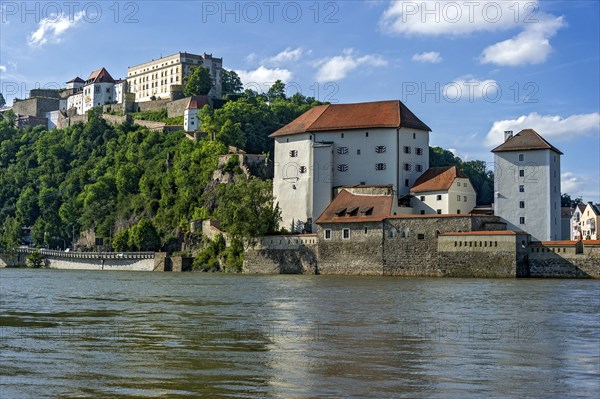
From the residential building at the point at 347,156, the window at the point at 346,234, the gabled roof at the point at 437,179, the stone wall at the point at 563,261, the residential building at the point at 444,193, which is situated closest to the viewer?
the stone wall at the point at 563,261

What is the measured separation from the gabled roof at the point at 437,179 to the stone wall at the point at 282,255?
8823 millimetres

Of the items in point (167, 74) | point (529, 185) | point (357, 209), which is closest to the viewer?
point (529, 185)

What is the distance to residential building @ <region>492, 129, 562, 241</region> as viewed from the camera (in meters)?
60.3

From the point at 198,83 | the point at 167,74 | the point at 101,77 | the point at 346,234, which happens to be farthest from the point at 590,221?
the point at 101,77

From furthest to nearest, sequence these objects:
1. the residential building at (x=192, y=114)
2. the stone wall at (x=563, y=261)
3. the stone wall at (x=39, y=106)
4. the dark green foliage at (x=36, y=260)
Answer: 1. the stone wall at (x=39, y=106)
2. the residential building at (x=192, y=114)
3. the dark green foliage at (x=36, y=260)
4. the stone wall at (x=563, y=261)

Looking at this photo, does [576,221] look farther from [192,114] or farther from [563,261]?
[563,261]

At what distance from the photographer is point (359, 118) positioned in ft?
228

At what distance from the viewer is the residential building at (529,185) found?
6031 cm

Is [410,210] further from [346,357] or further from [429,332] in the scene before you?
[346,357]

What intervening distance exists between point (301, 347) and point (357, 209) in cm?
4477

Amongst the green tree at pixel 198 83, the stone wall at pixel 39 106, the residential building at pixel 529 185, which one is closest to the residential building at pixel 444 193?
the residential building at pixel 529 185

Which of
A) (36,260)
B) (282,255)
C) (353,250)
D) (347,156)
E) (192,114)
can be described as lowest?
(36,260)

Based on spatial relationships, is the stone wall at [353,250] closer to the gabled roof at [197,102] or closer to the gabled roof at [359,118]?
the gabled roof at [359,118]

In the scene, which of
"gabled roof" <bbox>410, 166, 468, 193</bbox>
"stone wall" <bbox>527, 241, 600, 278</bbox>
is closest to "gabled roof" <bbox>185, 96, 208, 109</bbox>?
"gabled roof" <bbox>410, 166, 468, 193</bbox>
